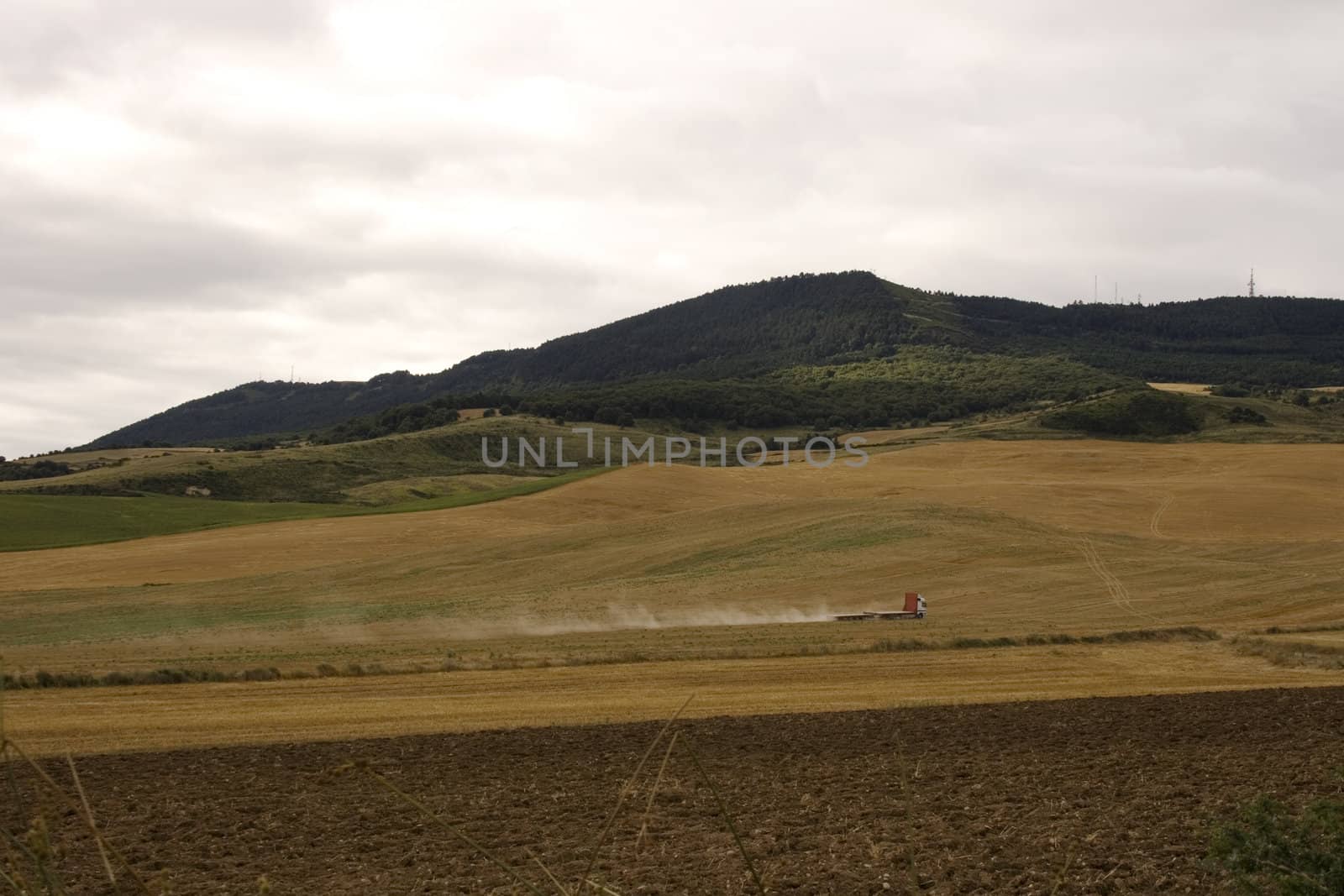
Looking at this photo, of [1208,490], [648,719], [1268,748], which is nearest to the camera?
[1268,748]

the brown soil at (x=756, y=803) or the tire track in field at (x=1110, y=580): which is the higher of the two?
the brown soil at (x=756, y=803)

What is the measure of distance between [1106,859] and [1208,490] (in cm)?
6859

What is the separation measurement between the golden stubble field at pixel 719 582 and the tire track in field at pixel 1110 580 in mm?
233

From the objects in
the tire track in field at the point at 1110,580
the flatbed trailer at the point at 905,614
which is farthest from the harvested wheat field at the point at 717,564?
the flatbed trailer at the point at 905,614

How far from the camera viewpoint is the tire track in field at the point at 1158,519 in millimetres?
64750

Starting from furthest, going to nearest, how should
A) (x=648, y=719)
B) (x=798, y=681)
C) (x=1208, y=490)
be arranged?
(x=1208, y=490) → (x=798, y=681) → (x=648, y=719)

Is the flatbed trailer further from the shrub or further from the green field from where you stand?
the green field

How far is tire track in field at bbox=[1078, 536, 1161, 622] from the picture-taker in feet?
148

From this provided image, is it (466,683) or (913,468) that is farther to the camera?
(913,468)

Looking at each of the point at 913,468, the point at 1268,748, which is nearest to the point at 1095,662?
the point at 1268,748

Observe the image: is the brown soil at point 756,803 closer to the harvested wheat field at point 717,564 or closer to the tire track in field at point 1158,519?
the harvested wheat field at point 717,564

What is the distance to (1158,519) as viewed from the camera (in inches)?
2680

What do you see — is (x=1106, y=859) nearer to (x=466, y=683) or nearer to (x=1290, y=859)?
(x=1290, y=859)

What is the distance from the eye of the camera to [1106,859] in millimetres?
12969
